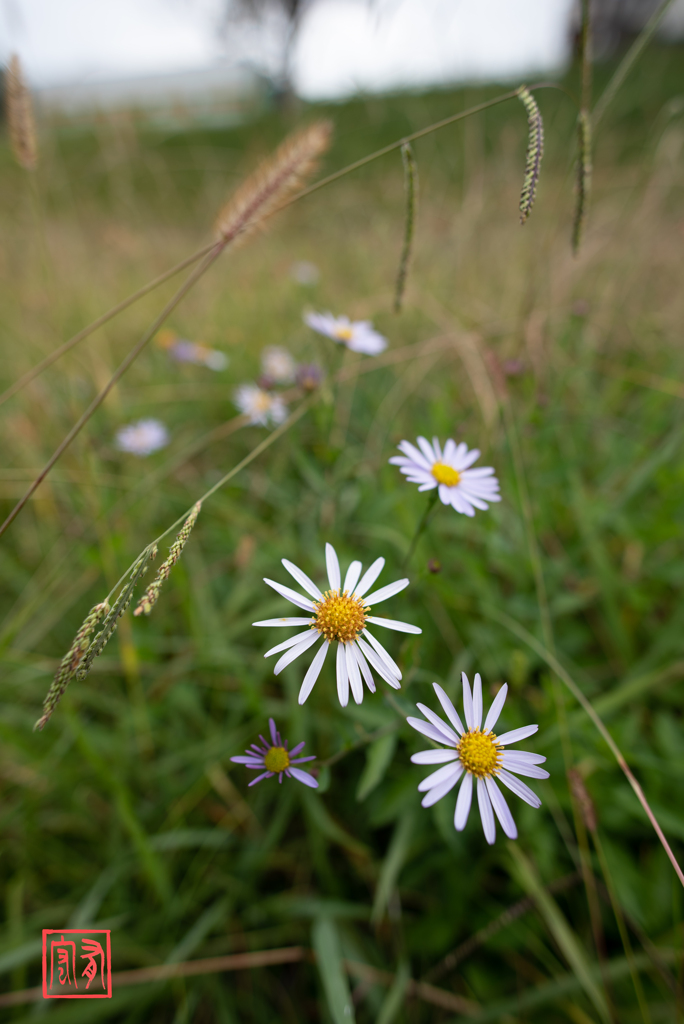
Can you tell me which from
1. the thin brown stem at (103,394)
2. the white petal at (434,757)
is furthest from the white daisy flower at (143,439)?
the white petal at (434,757)

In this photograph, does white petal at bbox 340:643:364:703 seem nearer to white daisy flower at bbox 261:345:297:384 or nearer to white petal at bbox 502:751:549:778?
white petal at bbox 502:751:549:778

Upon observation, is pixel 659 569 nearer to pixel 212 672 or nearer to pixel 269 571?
pixel 269 571

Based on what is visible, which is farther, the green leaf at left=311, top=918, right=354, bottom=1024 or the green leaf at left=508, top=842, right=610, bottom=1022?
the green leaf at left=508, top=842, right=610, bottom=1022

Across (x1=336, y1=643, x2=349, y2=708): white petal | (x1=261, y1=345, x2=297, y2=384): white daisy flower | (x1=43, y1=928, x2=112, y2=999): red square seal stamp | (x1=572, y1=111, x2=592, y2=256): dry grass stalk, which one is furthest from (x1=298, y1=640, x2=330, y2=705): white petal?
(x1=261, y1=345, x2=297, y2=384): white daisy flower

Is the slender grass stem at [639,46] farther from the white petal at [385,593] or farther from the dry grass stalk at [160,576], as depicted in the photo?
the dry grass stalk at [160,576]

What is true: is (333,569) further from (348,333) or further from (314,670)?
(348,333)
